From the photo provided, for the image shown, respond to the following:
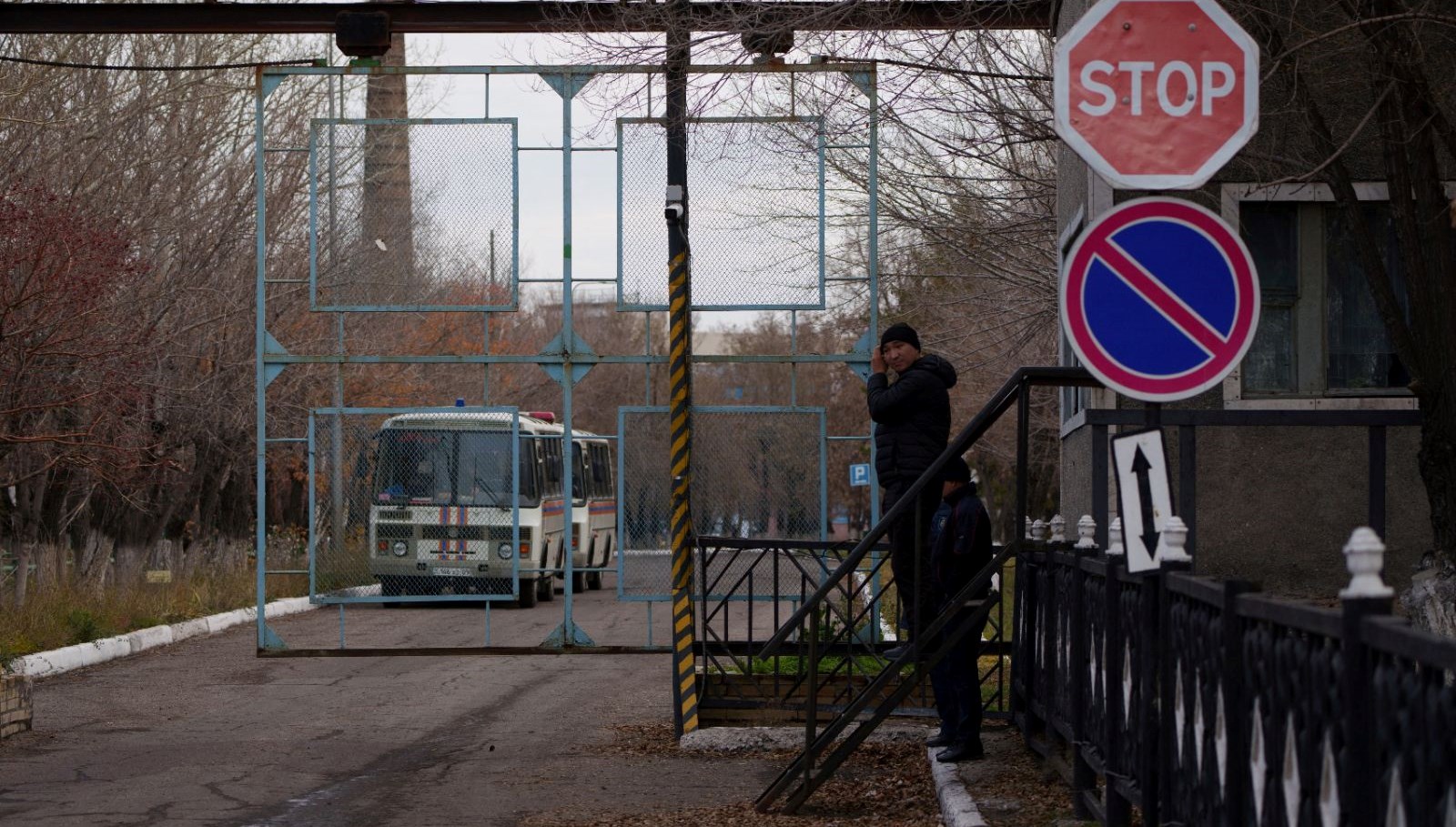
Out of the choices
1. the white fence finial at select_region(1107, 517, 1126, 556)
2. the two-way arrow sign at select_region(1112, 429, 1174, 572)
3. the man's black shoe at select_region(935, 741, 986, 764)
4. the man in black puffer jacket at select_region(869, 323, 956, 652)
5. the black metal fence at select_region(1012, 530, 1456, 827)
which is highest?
the man in black puffer jacket at select_region(869, 323, 956, 652)

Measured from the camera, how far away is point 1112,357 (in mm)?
5484

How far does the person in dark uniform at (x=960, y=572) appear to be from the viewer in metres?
9.23

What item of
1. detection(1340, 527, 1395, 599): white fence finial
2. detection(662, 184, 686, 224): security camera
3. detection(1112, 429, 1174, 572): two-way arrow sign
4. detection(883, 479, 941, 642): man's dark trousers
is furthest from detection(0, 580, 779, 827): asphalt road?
detection(1340, 527, 1395, 599): white fence finial

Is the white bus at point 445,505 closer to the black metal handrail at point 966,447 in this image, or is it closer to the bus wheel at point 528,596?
the bus wheel at point 528,596

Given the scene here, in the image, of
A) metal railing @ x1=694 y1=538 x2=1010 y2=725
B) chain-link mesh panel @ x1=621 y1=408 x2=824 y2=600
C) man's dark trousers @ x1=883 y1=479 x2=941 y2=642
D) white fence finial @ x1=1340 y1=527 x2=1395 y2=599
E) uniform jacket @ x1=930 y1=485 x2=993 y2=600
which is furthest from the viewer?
chain-link mesh panel @ x1=621 y1=408 x2=824 y2=600

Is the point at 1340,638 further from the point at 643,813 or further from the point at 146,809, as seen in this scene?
the point at 146,809

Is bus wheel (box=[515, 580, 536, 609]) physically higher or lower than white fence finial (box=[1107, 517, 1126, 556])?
lower

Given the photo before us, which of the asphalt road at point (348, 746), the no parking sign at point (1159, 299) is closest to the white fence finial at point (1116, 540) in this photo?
the no parking sign at point (1159, 299)

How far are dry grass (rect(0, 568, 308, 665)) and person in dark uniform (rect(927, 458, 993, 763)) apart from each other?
8751mm

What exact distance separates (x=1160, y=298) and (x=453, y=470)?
56.8 feet

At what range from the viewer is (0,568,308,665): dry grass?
17.8 metres

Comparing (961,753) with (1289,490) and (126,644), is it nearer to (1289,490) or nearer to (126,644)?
(1289,490)

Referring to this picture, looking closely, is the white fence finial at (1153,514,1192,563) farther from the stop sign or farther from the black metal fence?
the stop sign

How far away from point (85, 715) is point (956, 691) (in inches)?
285
